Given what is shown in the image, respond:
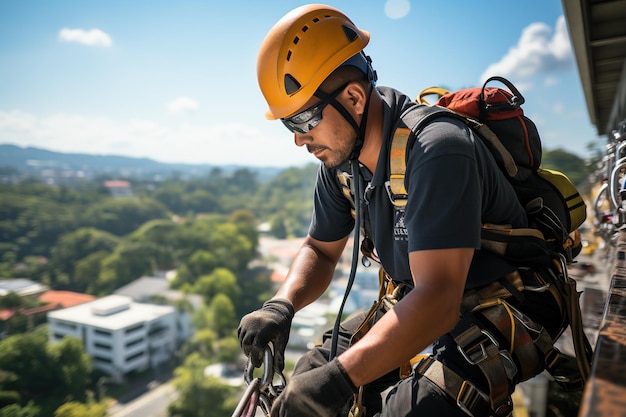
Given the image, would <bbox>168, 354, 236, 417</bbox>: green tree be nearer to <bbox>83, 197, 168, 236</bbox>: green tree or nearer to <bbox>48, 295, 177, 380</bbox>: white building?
<bbox>48, 295, 177, 380</bbox>: white building

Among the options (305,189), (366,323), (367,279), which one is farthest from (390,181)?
(305,189)

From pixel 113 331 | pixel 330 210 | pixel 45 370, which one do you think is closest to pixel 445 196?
pixel 330 210

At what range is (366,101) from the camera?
1658mm

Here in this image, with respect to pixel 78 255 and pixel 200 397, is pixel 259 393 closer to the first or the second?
pixel 200 397

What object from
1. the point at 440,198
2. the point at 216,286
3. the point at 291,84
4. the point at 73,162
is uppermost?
the point at 291,84

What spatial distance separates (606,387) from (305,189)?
245 ft

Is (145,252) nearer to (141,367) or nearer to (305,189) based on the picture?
(141,367)

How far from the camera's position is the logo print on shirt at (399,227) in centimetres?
148

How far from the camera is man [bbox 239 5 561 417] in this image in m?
1.24

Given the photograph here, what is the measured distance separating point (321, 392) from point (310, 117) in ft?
3.10

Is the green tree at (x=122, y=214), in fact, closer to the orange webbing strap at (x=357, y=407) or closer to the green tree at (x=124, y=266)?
the green tree at (x=124, y=266)

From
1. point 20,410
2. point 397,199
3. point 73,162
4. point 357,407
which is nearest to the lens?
point 397,199

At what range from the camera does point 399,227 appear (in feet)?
4.92

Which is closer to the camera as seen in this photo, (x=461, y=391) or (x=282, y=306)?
(x=461, y=391)
